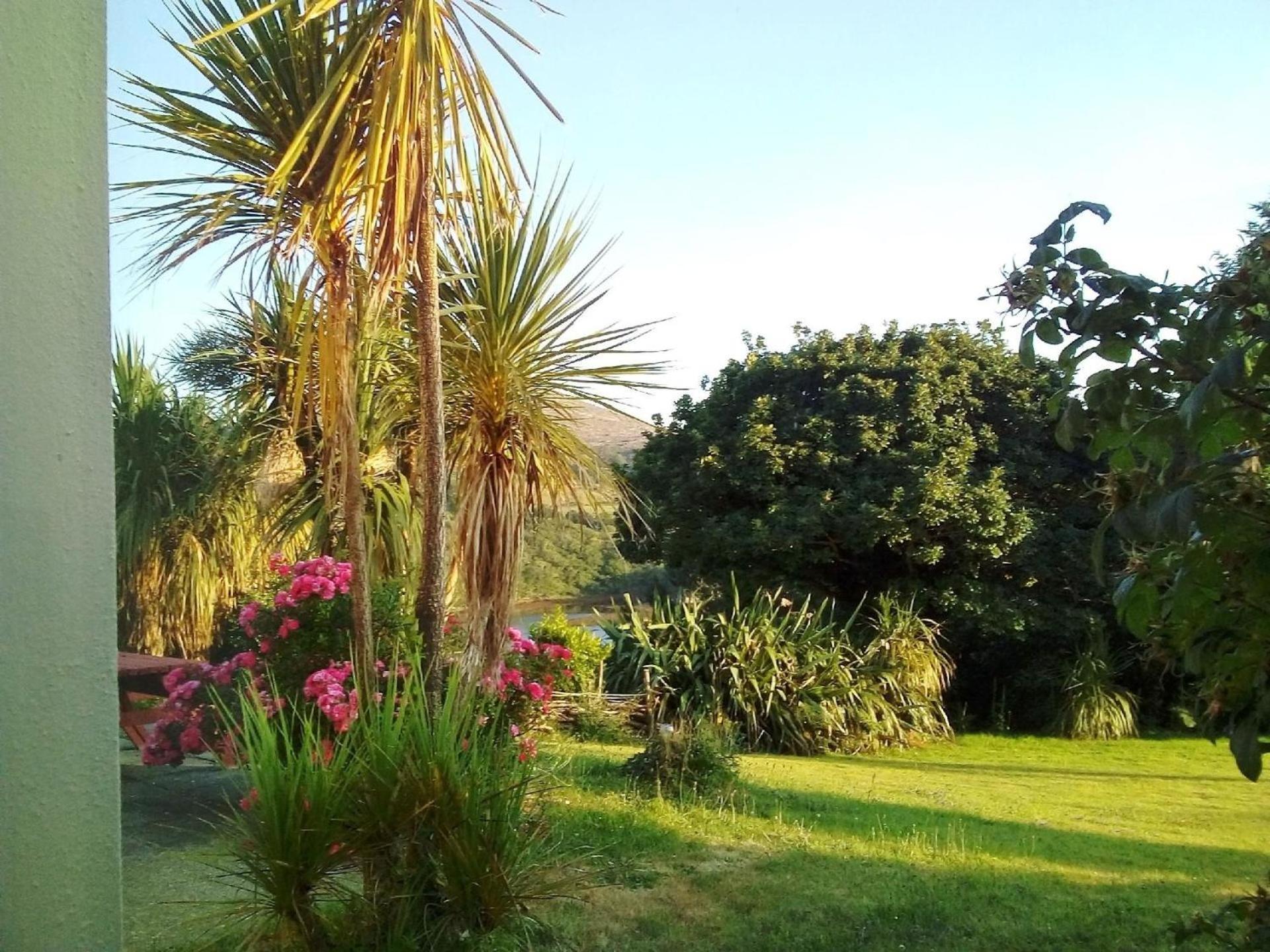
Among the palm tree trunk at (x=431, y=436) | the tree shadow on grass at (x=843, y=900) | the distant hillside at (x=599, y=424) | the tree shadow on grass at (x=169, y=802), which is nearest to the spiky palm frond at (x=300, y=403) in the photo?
the palm tree trunk at (x=431, y=436)

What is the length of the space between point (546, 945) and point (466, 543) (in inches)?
95.5

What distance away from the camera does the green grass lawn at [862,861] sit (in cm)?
414

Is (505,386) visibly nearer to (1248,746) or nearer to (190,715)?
(190,715)

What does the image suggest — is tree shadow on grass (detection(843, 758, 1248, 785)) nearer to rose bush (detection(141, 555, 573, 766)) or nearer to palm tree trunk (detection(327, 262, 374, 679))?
rose bush (detection(141, 555, 573, 766))

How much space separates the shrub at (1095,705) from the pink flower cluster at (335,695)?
35.9ft

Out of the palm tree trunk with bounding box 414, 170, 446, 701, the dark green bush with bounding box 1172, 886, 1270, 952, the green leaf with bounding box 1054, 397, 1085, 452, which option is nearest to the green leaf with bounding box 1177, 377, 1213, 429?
the green leaf with bounding box 1054, 397, 1085, 452

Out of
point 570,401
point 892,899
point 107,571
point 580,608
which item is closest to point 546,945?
point 892,899

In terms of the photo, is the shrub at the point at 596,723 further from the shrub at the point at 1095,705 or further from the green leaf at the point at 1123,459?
the green leaf at the point at 1123,459

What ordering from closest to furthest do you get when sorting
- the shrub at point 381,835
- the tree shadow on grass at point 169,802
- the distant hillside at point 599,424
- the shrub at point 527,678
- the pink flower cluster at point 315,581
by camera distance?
the shrub at point 381,835, the tree shadow on grass at point 169,802, the pink flower cluster at point 315,581, the shrub at point 527,678, the distant hillside at point 599,424

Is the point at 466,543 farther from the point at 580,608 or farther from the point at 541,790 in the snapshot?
the point at 580,608

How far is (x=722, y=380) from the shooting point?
16.3 meters

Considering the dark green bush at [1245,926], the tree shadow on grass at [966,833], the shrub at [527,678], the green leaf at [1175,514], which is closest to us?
the green leaf at [1175,514]

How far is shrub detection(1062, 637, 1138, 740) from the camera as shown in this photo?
13547mm

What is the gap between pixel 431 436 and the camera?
16.5 ft
